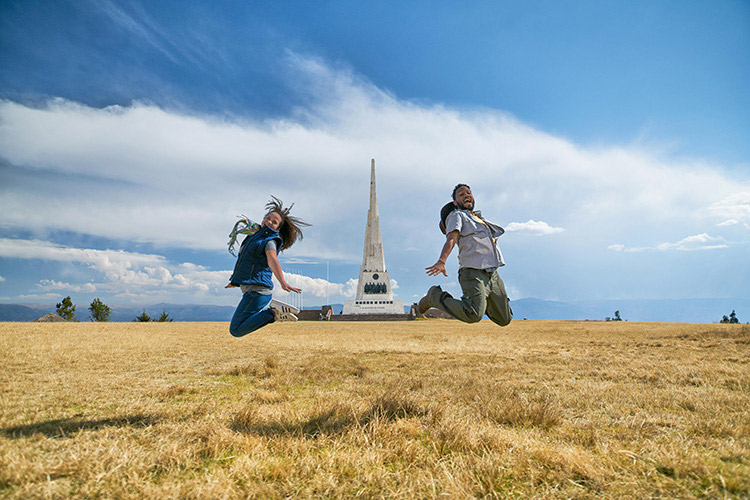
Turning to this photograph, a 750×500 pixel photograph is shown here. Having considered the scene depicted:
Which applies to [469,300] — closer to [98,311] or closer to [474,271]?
[474,271]

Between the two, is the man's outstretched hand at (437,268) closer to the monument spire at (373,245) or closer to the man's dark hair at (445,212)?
the man's dark hair at (445,212)

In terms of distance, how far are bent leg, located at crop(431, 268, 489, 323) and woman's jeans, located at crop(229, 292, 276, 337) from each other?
2526 millimetres

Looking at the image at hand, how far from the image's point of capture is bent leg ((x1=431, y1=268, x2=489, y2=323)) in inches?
214

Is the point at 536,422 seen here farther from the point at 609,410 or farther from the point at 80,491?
the point at 80,491

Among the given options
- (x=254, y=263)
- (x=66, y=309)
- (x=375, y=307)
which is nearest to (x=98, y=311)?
(x=66, y=309)

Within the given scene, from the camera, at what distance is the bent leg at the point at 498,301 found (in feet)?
19.3

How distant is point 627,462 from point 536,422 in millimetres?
1317

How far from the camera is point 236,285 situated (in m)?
5.99

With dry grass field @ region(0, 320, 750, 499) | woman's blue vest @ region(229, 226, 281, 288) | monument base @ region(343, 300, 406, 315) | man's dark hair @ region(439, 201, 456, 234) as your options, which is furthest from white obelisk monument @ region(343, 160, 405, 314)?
woman's blue vest @ region(229, 226, 281, 288)

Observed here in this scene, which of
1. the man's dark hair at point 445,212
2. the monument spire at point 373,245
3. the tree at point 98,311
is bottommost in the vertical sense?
the tree at point 98,311

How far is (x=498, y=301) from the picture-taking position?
588cm

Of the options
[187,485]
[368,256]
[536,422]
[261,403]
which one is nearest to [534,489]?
[536,422]

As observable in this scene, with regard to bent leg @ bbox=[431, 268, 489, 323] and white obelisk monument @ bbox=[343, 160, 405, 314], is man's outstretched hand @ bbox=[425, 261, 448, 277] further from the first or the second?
white obelisk monument @ bbox=[343, 160, 405, 314]

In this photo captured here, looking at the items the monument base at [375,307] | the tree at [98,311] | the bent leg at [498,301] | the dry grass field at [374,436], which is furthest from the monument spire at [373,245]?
the bent leg at [498,301]
